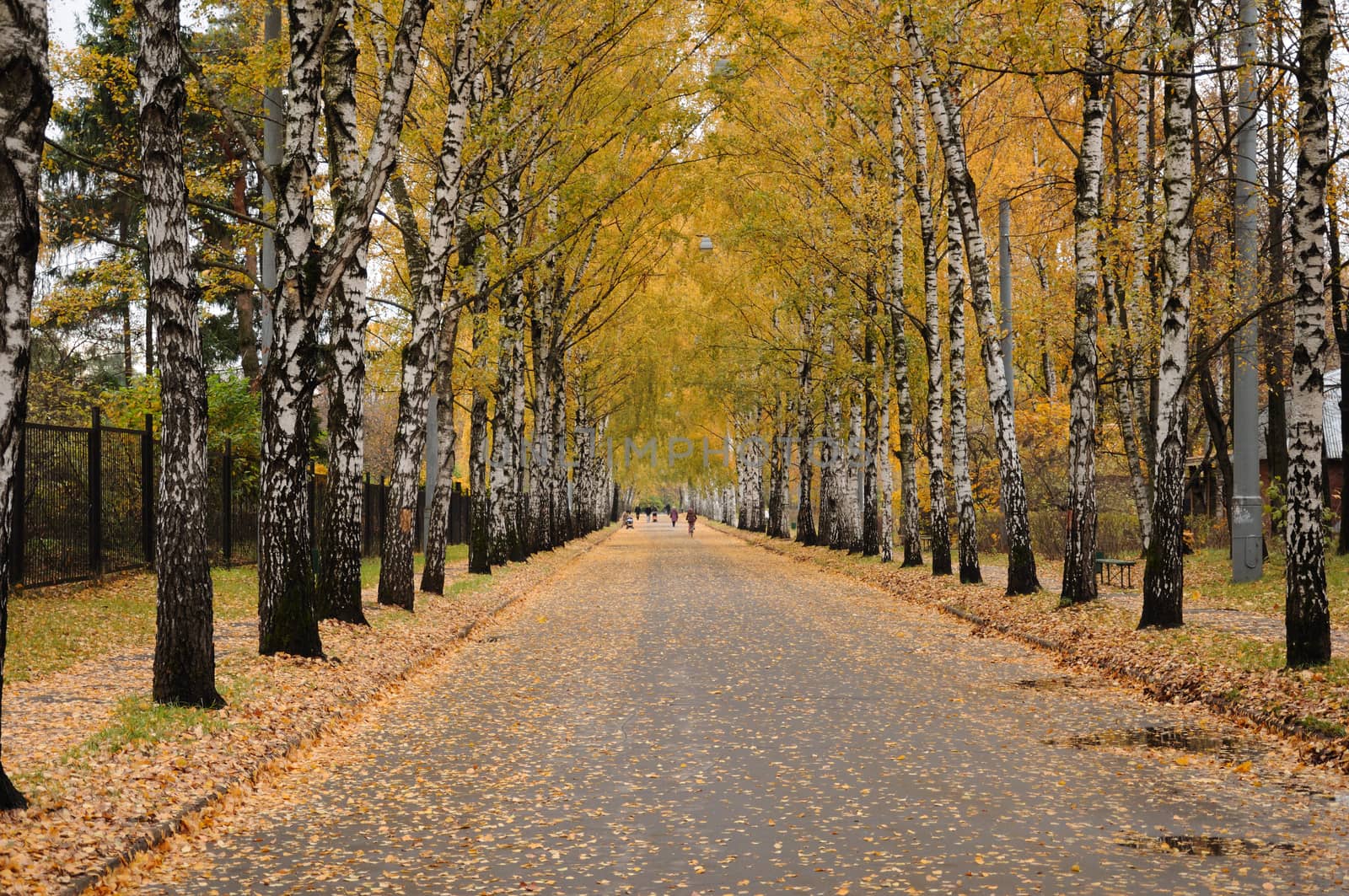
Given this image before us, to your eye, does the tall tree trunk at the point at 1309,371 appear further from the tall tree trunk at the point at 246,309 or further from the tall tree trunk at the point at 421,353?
the tall tree trunk at the point at 246,309

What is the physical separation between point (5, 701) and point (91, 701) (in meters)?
0.86

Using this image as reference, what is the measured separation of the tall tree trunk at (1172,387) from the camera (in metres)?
15.3

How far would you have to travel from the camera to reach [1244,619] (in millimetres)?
16484

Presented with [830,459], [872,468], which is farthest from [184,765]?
[830,459]

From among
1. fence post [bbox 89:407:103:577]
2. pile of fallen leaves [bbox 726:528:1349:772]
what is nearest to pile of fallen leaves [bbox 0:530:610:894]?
fence post [bbox 89:407:103:577]

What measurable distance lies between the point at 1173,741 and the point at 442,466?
17.2m

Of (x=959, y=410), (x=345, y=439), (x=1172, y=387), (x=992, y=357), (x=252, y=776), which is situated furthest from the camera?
(x=959, y=410)

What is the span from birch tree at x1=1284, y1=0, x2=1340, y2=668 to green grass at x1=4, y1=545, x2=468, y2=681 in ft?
38.6

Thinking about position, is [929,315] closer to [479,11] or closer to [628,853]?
[479,11]

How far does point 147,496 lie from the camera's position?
2136cm

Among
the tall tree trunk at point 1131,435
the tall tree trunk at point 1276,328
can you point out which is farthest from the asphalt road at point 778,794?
the tall tree trunk at point 1276,328

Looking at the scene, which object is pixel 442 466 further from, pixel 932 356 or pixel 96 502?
pixel 932 356

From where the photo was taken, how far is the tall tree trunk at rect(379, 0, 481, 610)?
19.0 meters

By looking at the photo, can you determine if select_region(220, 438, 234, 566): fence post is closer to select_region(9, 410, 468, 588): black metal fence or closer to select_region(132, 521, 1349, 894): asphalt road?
select_region(9, 410, 468, 588): black metal fence
